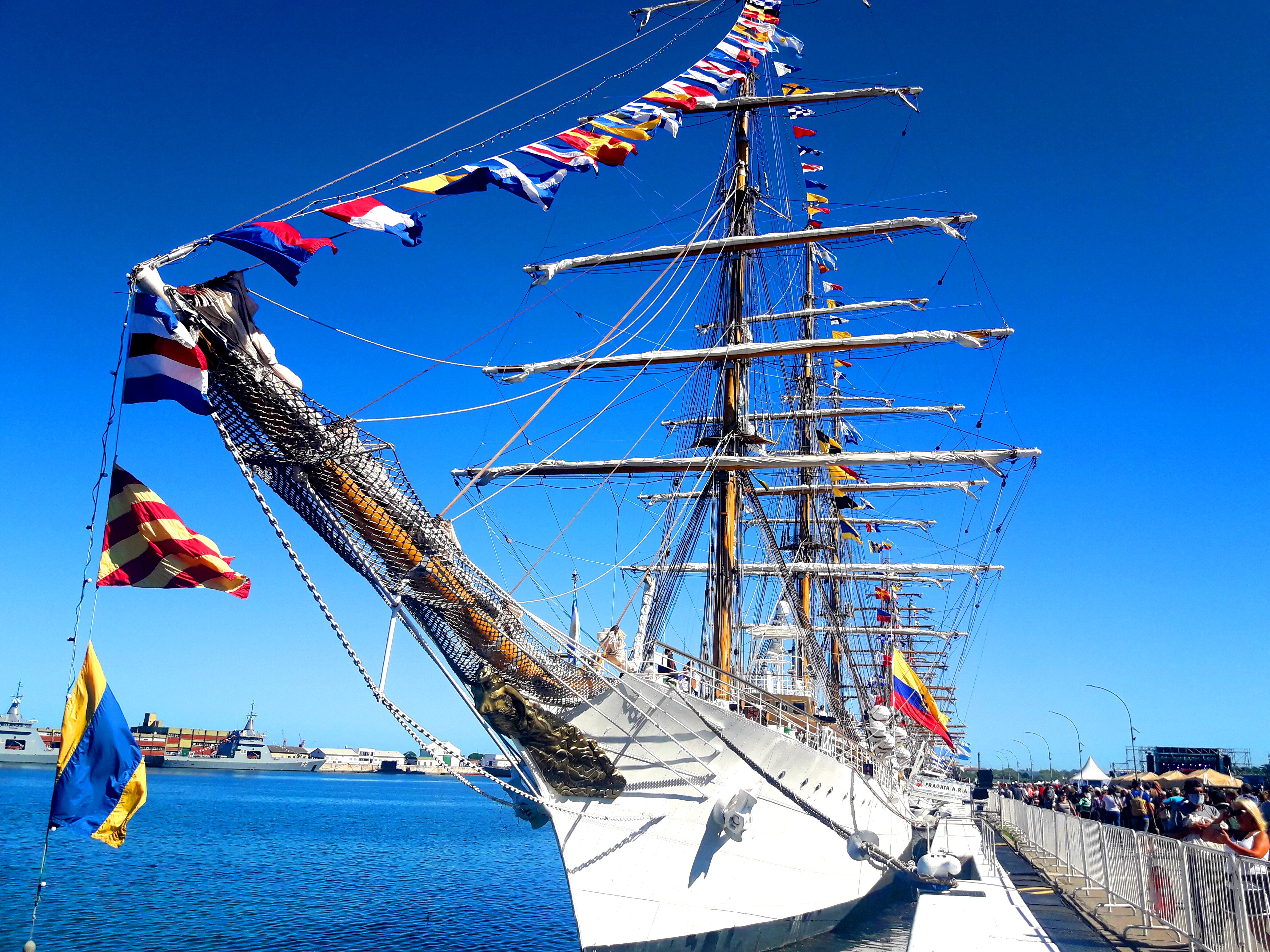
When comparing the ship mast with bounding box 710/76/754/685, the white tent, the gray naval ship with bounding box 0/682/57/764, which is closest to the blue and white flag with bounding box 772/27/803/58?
the ship mast with bounding box 710/76/754/685

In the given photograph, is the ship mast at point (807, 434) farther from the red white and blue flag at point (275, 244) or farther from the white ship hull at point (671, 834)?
the red white and blue flag at point (275, 244)

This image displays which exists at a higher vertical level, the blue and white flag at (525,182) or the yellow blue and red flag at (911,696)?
the blue and white flag at (525,182)

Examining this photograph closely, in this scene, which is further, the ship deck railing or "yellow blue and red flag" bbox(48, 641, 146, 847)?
the ship deck railing

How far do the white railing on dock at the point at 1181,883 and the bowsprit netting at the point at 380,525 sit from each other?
7.53 m

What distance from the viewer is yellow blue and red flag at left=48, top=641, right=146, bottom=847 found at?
759cm

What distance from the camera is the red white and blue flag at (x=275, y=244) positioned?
320 inches

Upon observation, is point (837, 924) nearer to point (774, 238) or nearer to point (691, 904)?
point (691, 904)

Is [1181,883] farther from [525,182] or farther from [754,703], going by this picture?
[525,182]

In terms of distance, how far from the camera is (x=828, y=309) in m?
29.6

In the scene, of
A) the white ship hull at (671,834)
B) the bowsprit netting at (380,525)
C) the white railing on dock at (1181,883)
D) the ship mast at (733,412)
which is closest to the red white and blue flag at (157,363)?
the bowsprit netting at (380,525)

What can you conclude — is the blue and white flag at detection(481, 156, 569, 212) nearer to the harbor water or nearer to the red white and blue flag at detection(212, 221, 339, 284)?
the red white and blue flag at detection(212, 221, 339, 284)

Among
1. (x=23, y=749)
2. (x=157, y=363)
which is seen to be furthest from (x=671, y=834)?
(x=23, y=749)

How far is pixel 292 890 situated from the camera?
1033 inches

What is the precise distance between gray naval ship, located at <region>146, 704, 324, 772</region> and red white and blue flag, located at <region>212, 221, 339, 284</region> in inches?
5004
